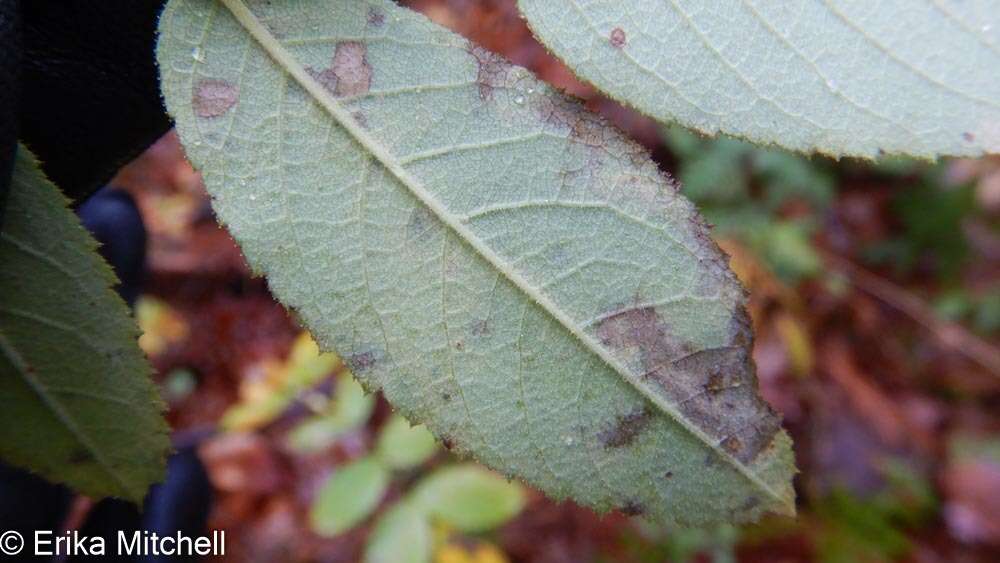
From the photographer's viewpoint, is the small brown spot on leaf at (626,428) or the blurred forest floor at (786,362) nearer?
the small brown spot on leaf at (626,428)

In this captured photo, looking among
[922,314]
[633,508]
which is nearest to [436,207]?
[633,508]

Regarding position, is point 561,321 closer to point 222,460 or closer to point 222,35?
point 222,35

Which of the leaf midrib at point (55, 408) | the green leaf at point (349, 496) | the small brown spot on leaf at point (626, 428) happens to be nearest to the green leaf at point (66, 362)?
the leaf midrib at point (55, 408)

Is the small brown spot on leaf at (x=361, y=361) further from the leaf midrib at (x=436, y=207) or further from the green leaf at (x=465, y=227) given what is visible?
the leaf midrib at (x=436, y=207)

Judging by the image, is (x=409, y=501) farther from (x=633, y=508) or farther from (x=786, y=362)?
(x=786, y=362)

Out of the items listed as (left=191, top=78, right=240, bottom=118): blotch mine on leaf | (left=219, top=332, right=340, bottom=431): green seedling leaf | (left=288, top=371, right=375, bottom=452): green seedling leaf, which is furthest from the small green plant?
(left=191, top=78, right=240, bottom=118): blotch mine on leaf

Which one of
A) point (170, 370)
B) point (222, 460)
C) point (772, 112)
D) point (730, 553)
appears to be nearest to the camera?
point (772, 112)

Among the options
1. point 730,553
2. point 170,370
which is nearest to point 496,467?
point 730,553
